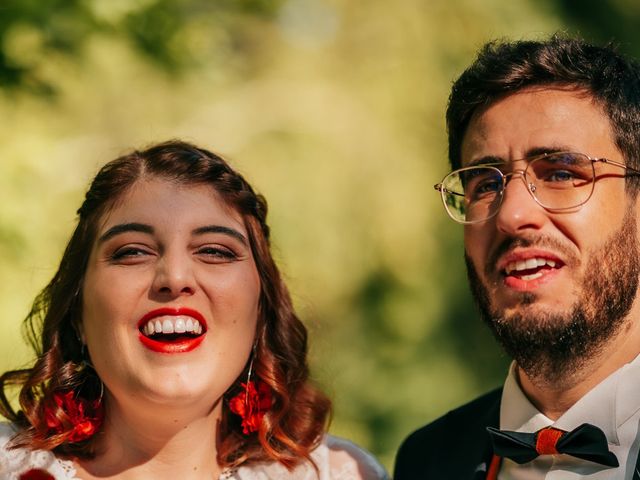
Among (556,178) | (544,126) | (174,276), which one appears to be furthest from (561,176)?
(174,276)

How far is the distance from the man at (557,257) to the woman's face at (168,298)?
2.62ft

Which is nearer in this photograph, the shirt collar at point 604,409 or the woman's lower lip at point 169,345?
the shirt collar at point 604,409

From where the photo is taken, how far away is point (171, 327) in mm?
3312

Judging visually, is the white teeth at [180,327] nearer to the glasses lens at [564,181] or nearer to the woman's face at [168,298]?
the woman's face at [168,298]

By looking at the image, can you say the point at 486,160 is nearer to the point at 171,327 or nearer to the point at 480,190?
the point at 480,190

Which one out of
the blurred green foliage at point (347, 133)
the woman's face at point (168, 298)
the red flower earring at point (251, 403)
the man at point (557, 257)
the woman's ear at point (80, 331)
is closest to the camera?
the man at point (557, 257)

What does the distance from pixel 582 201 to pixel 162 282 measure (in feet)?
4.32

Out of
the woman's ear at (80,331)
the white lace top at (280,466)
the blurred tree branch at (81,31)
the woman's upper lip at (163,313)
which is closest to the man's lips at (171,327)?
the woman's upper lip at (163,313)

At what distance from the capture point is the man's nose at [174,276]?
3320 millimetres

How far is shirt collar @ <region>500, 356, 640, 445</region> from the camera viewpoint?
3164 mm

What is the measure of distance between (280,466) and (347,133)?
12.7ft

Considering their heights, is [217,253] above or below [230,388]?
above

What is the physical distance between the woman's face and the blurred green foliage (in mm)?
2965

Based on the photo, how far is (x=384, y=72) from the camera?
735cm
